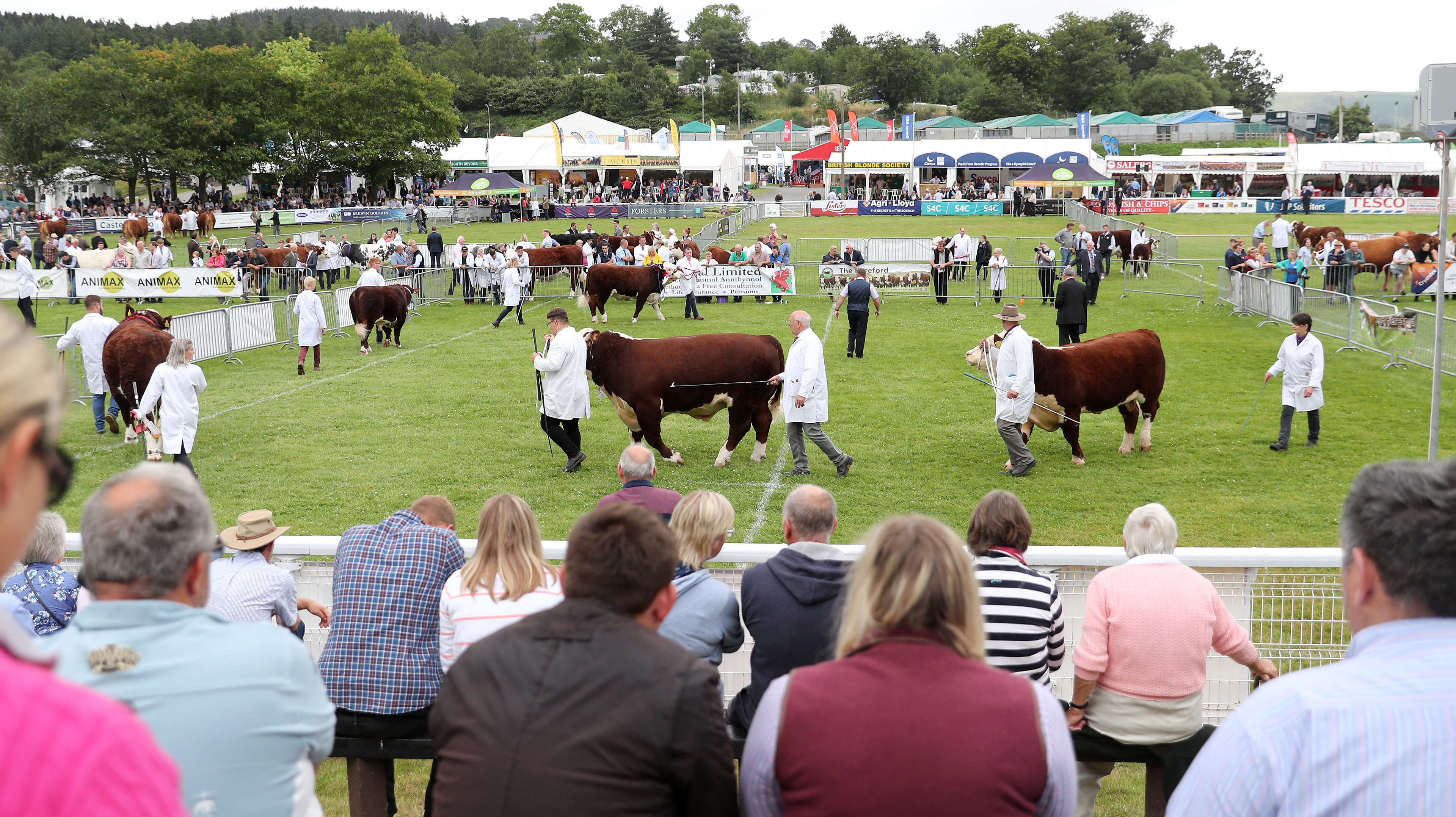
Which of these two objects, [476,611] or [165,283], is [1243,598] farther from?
[165,283]

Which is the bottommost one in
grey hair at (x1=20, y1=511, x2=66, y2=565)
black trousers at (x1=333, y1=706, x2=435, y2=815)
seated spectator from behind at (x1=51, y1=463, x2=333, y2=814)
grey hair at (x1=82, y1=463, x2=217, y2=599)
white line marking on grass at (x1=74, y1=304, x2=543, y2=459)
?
white line marking on grass at (x1=74, y1=304, x2=543, y2=459)

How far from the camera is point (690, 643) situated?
425 centimetres

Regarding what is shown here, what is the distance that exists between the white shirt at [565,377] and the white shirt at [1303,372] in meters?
8.31

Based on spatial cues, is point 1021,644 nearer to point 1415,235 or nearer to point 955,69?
point 1415,235

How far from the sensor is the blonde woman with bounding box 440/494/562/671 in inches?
163

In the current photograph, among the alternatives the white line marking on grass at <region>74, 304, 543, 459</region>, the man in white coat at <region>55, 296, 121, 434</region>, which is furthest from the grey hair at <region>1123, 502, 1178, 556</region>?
the man in white coat at <region>55, 296, 121, 434</region>

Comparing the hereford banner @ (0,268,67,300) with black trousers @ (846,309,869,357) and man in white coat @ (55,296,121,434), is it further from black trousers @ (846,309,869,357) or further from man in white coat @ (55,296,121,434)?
black trousers @ (846,309,869,357)

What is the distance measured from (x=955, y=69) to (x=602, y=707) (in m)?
150

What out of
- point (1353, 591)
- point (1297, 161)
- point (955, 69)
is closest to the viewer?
point (1353, 591)

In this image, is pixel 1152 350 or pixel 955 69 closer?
pixel 1152 350

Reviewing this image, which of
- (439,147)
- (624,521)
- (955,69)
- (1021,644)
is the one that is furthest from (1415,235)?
(955,69)

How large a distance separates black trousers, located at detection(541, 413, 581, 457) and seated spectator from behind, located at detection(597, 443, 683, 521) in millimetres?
5382

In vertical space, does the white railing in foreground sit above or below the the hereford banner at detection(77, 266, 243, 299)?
below

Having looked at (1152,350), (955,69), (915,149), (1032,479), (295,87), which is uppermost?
(955,69)
